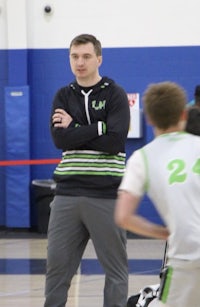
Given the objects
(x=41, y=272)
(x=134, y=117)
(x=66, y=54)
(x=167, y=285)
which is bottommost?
(x=41, y=272)

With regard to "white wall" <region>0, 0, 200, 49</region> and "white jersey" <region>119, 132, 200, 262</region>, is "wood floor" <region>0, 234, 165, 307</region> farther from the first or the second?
"white jersey" <region>119, 132, 200, 262</region>

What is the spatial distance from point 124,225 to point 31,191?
7.69m

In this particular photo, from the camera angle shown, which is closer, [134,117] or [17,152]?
[134,117]

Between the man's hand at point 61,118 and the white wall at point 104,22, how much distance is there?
5934 millimetres

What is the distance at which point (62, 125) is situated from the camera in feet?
17.0

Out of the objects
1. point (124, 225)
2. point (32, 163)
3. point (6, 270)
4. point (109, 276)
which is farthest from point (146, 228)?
point (32, 163)

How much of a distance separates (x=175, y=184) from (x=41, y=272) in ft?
15.8

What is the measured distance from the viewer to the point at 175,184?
346 cm

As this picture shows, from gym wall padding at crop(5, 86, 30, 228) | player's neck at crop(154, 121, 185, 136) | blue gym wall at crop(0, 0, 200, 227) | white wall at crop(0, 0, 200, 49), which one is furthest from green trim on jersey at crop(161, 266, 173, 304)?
white wall at crop(0, 0, 200, 49)

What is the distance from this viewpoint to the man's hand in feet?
17.0

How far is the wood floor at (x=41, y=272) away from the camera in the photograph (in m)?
6.80

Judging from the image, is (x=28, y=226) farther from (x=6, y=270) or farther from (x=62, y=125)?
(x=62, y=125)

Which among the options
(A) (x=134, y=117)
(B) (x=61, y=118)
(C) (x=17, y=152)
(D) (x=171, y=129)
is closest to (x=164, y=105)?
(D) (x=171, y=129)

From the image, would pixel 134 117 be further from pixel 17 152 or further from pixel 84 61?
pixel 84 61
